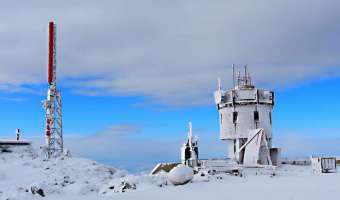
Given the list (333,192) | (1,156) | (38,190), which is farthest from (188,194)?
(1,156)

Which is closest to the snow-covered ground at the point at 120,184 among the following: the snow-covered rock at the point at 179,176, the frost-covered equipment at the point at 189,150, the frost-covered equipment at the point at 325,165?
the snow-covered rock at the point at 179,176

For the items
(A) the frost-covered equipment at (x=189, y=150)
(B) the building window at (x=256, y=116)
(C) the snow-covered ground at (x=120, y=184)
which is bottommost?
(C) the snow-covered ground at (x=120, y=184)

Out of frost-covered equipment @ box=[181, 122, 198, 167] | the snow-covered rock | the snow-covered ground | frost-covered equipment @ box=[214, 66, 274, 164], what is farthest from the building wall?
the snow-covered rock

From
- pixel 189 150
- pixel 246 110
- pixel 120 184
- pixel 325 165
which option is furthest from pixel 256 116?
pixel 120 184

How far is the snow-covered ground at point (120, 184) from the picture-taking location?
2275cm

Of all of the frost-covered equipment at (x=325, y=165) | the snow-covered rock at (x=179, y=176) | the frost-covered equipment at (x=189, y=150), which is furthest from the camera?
the frost-covered equipment at (x=189, y=150)

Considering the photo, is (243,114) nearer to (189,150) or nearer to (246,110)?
(246,110)

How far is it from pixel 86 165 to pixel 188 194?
1341cm

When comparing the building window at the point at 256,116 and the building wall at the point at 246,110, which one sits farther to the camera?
the building window at the point at 256,116

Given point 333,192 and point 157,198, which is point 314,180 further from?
point 157,198

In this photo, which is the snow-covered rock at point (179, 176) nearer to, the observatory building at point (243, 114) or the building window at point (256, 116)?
the observatory building at point (243, 114)

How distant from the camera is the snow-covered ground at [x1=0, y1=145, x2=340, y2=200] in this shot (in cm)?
2275

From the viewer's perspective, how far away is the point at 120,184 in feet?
92.3

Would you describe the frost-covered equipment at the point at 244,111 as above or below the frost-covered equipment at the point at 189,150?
above
